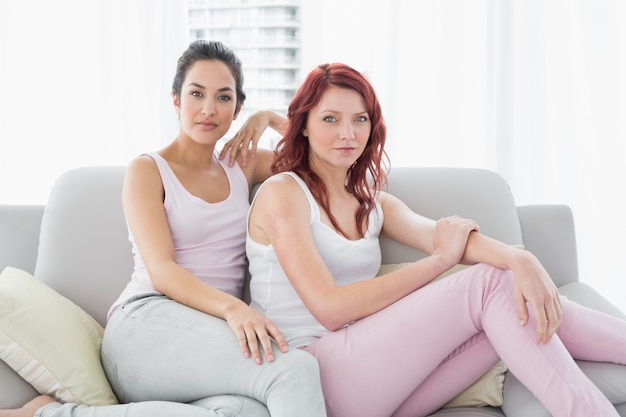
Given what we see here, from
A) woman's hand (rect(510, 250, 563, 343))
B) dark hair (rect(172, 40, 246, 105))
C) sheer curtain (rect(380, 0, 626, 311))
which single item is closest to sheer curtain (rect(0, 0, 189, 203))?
sheer curtain (rect(380, 0, 626, 311))

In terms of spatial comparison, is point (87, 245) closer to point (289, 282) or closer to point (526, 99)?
point (289, 282)

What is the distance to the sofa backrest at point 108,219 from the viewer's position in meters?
2.02

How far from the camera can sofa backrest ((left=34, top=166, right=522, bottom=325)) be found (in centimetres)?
202

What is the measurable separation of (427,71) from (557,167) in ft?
2.45

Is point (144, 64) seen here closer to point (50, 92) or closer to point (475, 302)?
point (50, 92)

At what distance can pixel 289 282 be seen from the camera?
5.92 feet

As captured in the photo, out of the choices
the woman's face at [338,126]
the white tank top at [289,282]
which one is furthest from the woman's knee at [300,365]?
the woman's face at [338,126]

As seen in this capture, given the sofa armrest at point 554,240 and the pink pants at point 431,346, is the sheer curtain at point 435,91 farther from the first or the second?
the pink pants at point 431,346

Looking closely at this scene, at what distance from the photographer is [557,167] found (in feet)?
10.5

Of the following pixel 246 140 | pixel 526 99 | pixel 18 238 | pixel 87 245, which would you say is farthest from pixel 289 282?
pixel 526 99

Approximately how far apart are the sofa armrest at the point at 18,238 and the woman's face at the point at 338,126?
0.94 metres

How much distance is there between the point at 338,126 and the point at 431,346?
629 mm

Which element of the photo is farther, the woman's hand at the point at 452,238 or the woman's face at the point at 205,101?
the woman's face at the point at 205,101

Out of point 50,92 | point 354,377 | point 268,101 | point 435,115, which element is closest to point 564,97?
point 435,115
